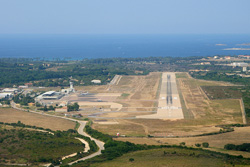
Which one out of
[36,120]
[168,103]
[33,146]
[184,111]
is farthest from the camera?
[168,103]

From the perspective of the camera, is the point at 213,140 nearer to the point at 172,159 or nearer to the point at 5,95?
the point at 172,159

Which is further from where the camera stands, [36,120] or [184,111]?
[184,111]

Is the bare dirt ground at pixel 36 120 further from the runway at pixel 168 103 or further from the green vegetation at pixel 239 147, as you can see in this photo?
the green vegetation at pixel 239 147

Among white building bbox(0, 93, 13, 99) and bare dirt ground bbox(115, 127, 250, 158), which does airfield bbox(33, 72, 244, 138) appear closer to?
bare dirt ground bbox(115, 127, 250, 158)

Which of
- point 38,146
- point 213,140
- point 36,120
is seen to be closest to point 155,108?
point 36,120

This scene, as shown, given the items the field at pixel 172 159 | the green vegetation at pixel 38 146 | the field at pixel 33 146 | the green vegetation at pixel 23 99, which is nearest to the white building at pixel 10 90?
the green vegetation at pixel 23 99

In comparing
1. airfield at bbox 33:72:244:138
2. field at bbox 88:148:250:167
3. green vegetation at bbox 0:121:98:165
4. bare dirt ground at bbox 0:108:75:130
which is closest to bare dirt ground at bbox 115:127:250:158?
airfield at bbox 33:72:244:138
